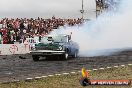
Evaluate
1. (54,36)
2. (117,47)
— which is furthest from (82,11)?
(54,36)

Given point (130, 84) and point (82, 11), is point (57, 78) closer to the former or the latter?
point (130, 84)

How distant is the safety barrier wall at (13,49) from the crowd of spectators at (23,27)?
0.83 meters

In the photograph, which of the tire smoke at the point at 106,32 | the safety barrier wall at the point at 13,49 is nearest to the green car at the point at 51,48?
the tire smoke at the point at 106,32

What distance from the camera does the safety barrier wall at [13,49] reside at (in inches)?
1293

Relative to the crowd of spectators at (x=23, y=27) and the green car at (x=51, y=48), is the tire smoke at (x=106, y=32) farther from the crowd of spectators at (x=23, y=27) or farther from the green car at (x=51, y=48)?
the green car at (x=51, y=48)

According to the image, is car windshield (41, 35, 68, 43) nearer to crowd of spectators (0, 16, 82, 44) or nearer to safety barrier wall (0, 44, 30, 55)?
safety barrier wall (0, 44, 30, 55)

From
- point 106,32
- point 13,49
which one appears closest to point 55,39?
point 13,49

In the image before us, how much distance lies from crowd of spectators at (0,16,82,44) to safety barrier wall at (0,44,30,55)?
0.83 m

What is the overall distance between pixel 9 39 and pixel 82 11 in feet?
61.0

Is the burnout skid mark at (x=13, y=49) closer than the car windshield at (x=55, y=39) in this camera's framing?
No

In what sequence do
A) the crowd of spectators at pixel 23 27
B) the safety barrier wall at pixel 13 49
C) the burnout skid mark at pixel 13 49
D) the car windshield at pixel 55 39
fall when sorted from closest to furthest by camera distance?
the car windshield at pixel 55 39 → the safety barrier wall at pixel 13 49 → the burnout skid mark at pixel 13 49 → the crowd of spectators at pixel 23 27

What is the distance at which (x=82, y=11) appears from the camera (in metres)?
51.7

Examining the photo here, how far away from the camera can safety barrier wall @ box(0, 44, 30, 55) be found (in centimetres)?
3284

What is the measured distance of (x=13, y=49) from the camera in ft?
111
